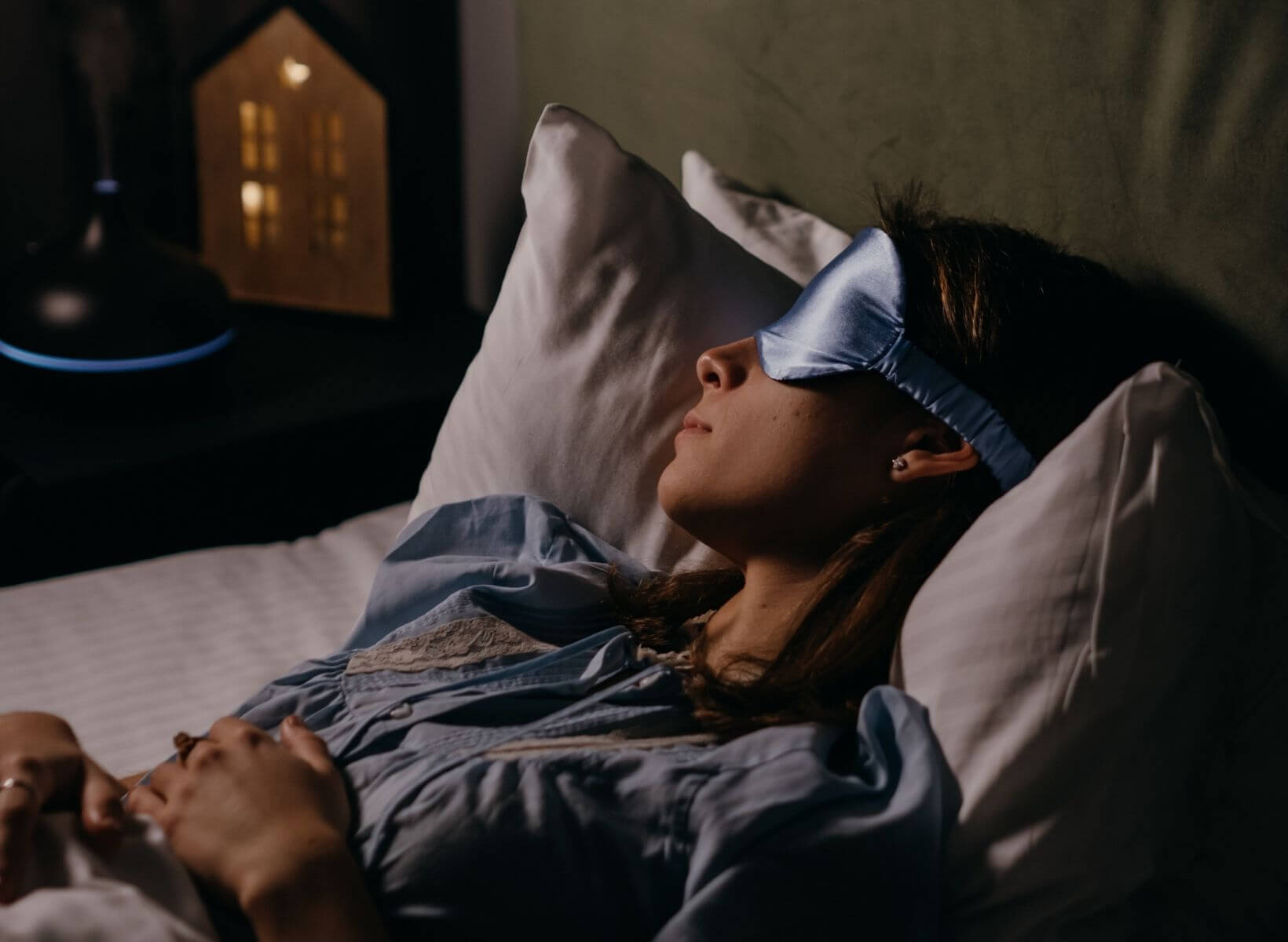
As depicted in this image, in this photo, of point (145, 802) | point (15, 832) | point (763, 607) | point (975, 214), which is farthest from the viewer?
point (975, 214)

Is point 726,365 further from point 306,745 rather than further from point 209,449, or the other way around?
point 209,449

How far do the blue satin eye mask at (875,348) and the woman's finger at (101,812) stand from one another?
533 mm

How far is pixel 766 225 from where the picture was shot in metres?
1.23

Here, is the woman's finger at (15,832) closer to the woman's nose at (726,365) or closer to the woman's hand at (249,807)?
the woman's hand at (249,807)

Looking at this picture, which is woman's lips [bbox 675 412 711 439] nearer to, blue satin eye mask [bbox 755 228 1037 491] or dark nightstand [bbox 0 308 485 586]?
blue satin eye mask [bbox 755 228 1037 491]

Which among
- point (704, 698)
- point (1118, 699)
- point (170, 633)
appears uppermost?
point (1118, 699)

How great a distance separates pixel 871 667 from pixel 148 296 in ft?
3.98

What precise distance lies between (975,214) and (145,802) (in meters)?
0.82

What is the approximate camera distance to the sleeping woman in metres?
0.72

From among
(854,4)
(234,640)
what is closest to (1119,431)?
(854,4)

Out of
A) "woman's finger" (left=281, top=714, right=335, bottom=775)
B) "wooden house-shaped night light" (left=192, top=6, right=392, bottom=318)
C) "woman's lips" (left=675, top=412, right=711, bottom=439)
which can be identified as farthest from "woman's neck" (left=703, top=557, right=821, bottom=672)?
"wooden house-shaped night light" (left=192, top=6, right=392, bottom=318)

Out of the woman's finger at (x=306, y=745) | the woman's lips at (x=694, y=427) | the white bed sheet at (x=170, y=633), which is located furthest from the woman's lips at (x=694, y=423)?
the white bed sheet at (x=170, y=633)

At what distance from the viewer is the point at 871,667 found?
87 cm

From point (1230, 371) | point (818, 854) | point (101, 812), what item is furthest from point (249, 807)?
point (1230, 371)
